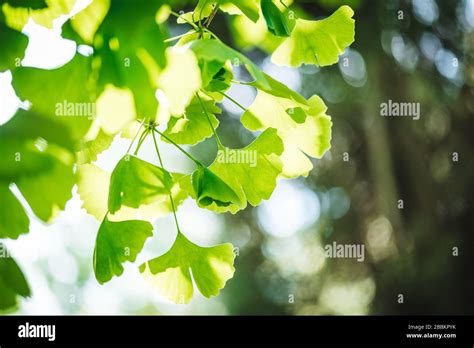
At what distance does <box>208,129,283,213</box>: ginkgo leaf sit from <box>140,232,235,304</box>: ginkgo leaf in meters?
0.06

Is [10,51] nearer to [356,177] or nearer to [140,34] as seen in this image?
[140,34]

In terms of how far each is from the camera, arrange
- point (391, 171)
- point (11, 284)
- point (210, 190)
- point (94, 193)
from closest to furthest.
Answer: point (11, 284) → point (210, 190) → point (94, 193) → point (391, 171)

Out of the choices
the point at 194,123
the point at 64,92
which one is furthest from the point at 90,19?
the point at 194,123

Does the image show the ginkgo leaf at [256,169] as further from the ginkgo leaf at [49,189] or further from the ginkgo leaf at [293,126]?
the ginkgo leaf at [49,189]

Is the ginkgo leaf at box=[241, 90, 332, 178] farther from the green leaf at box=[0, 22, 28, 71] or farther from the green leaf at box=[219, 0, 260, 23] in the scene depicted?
the green leaf at box=[0, 22, 28, 71]

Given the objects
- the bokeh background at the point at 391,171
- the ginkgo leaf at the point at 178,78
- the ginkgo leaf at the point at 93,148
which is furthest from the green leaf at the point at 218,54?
the bokeh background at the point at 391,171

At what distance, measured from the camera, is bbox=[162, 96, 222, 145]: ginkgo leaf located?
41 cm

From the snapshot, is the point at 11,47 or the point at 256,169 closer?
the point at 11,47

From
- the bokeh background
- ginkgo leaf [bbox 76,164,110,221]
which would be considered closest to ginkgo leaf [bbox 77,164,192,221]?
ginkgo leaf [bbox 76,164,110,221]

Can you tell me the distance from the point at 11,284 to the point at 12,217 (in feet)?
0.11

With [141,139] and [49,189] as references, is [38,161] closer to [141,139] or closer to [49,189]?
[49,189]

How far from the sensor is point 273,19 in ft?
1.09

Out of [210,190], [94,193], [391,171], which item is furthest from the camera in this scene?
[391,171]

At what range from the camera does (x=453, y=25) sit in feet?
7.48
